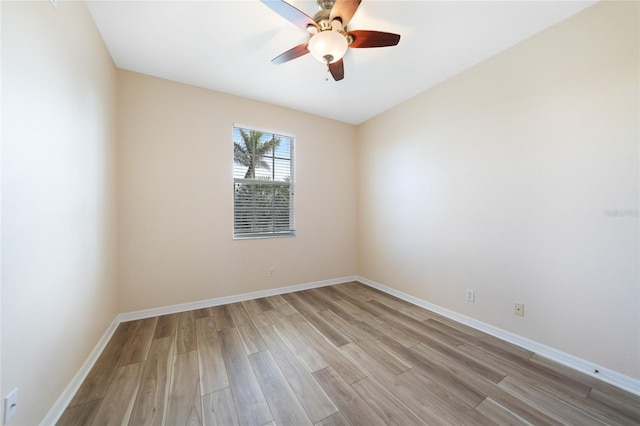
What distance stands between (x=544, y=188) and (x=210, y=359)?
303cm

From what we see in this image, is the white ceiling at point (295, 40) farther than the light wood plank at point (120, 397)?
Yes

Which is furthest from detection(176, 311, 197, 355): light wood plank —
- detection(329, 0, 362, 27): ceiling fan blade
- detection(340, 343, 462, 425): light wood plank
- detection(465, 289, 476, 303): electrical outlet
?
detection(329, 0, 362, 27): ceiling fan blade

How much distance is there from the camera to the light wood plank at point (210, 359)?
4.92 feet

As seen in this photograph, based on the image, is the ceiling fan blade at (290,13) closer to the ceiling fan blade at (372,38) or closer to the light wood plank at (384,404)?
the ceiling fan blade at (372,38)

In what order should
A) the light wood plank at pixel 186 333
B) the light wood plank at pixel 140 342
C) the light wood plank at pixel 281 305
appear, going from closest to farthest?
the light wood plank at pixel 140 342, the light wood plank at pixel 186 333, the light wood plank at pixel 281 305

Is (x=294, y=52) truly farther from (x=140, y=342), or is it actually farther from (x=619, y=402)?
(x=619, y=402)

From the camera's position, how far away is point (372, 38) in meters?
1.67

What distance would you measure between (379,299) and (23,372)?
297cm

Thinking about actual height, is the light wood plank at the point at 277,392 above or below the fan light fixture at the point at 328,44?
below

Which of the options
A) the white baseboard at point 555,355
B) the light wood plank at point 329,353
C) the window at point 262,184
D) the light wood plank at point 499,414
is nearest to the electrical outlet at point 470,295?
the white baseboard at point 555,355

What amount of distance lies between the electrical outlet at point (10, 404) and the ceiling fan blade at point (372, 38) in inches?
103

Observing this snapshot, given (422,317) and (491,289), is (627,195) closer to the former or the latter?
(491,289)

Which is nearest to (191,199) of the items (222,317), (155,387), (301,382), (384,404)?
(222,317)

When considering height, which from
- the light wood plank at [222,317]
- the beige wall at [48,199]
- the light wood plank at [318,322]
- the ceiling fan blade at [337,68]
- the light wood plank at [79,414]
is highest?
the ceiling fan blade at [337,68]
